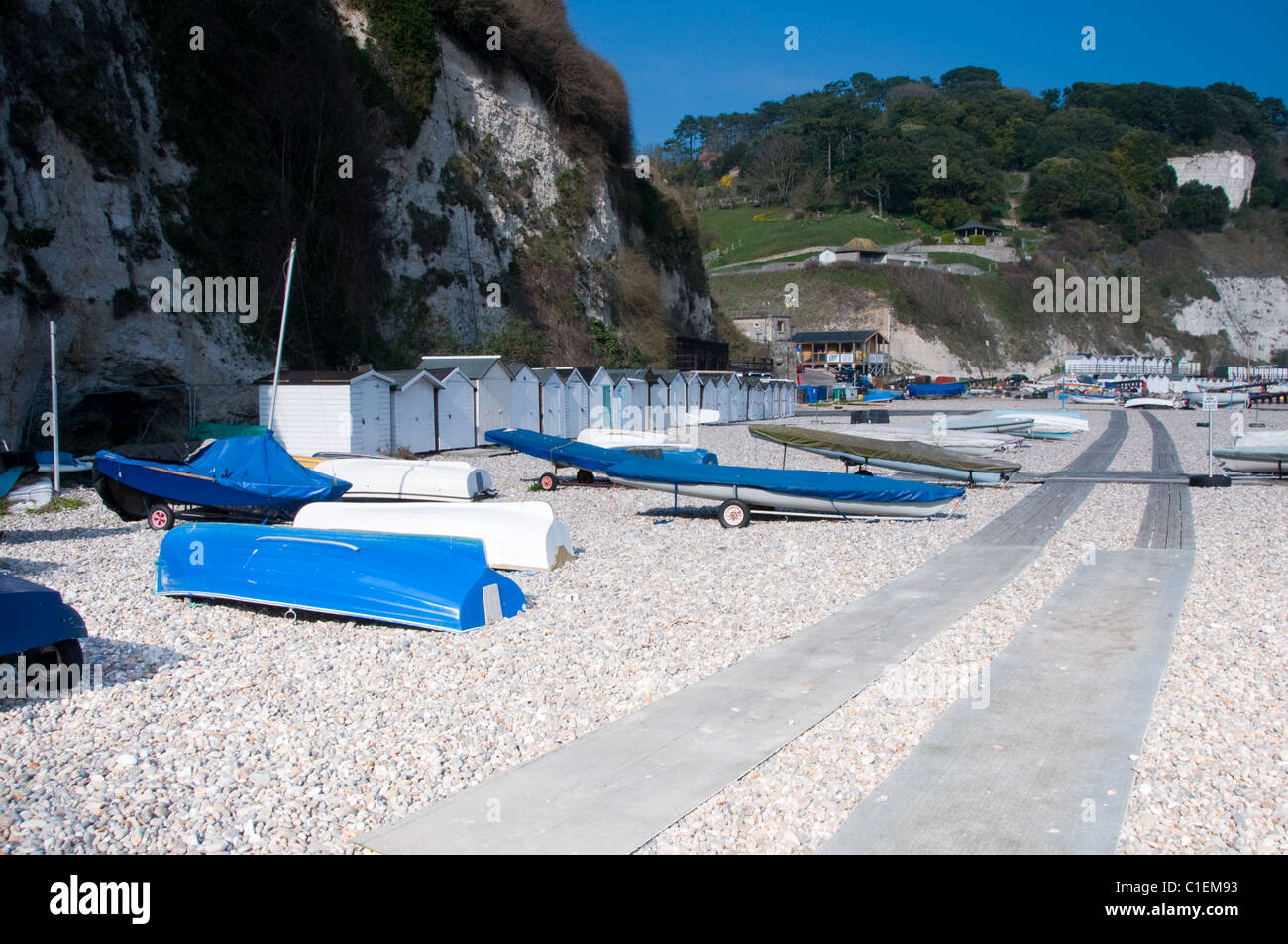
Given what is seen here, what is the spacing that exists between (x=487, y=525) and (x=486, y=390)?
2042 cm

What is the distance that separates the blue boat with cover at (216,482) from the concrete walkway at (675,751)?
10.7 meters

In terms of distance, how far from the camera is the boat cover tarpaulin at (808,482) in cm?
1808

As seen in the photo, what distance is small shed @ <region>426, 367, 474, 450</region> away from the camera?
3173 cm

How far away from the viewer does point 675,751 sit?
712 centimetres

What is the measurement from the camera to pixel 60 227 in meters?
25.8

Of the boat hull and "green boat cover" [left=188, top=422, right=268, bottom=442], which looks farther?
"green boat cover" [left=188, top=422, right=268, bottom=442]

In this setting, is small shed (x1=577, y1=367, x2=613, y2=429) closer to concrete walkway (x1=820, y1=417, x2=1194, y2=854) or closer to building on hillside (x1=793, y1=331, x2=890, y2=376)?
concrete walkway (x1=820, y1=417, x2=1194, y2=854)

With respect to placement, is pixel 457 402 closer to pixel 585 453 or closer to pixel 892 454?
pixel 585 453

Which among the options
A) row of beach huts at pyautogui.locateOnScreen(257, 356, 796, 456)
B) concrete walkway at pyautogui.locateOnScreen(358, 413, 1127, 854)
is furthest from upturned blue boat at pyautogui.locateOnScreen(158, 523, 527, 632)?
row of beach huts at pyautogui.locateOnScreen(257, 356, 796, 456)

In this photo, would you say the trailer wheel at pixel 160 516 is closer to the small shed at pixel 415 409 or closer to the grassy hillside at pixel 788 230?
the small shed at pixel 415 409

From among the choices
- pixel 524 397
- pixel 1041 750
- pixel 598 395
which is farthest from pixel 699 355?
pixel 1041 750

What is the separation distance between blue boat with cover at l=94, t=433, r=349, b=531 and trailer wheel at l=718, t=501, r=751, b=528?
7255 millimetres

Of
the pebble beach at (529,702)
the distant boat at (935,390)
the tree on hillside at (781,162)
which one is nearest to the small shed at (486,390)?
the pebble beach at (529,702)

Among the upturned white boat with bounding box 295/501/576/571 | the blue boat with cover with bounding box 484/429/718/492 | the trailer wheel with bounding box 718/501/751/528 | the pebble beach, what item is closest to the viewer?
the pebble beach
